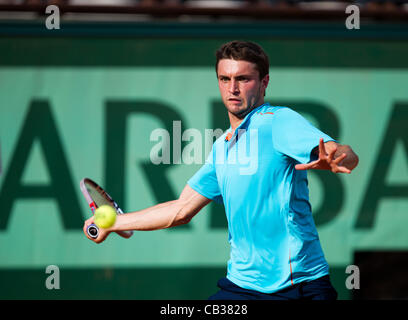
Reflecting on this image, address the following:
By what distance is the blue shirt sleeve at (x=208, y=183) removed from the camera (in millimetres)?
3232

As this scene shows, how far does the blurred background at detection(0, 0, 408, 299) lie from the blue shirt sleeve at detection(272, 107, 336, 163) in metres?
2.59

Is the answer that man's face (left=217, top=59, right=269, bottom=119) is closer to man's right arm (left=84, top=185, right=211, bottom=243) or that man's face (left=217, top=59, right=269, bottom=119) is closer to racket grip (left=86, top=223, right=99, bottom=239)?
man's right arm (left=84, top=185, right=211, bottom=243)

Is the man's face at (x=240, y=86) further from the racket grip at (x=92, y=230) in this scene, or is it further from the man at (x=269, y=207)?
the racket grip at (x=92, y=230)

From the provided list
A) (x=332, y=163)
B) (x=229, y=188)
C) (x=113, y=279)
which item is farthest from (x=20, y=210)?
(x=332, y=163)

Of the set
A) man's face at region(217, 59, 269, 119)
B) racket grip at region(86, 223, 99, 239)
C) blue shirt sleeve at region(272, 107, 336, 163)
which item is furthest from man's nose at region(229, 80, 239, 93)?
racket grip at region(86, 223, 99, 239)

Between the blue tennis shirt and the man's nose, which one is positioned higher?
the man's nose

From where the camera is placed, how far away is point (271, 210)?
2.83m

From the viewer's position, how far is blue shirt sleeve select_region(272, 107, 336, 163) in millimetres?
2578

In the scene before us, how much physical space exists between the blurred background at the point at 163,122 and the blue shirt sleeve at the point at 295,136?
8.51 ft

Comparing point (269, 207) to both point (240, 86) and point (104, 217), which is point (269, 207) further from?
point (104, 217)

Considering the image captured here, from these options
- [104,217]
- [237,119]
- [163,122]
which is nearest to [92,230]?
[104,217]

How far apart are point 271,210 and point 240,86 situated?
2.54 feet

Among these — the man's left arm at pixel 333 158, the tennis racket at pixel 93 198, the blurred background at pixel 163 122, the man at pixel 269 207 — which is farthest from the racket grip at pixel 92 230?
the blurred background at pixel 163 122

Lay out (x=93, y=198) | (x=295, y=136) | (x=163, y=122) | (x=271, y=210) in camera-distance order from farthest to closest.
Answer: (x=163, y=122)
(x=93, y=198)
(x=271, y=210)
(x=295, y=136)
